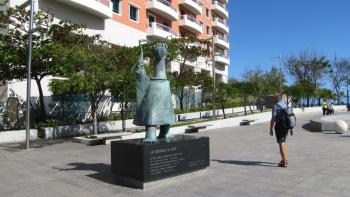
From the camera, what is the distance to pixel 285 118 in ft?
29.3

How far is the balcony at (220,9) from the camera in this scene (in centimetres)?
5649

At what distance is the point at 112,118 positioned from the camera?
886 inches

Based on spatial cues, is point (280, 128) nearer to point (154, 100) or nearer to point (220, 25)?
point (154, 100)

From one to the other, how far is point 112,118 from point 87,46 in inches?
198

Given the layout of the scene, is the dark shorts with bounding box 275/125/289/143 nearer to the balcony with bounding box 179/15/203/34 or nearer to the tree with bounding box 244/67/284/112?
the tree with bounding box 244/67/284/112

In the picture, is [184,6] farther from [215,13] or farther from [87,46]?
[87,46]

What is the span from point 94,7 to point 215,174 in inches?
814

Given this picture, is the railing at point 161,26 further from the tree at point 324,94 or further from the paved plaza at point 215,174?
the tree at point 324,94

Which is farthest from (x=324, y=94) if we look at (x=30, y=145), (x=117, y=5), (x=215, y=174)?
(x=215, y=174)

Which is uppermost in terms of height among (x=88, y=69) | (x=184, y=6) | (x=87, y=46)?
(x=184, y=6)

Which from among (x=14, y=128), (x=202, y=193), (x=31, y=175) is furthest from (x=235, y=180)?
(x=14, y=128)

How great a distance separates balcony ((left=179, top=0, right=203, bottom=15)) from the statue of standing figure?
37.7 m

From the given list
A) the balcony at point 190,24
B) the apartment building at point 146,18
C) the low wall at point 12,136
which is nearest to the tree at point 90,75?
the low wall at point 12,136

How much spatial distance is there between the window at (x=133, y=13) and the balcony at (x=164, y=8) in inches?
87.3
